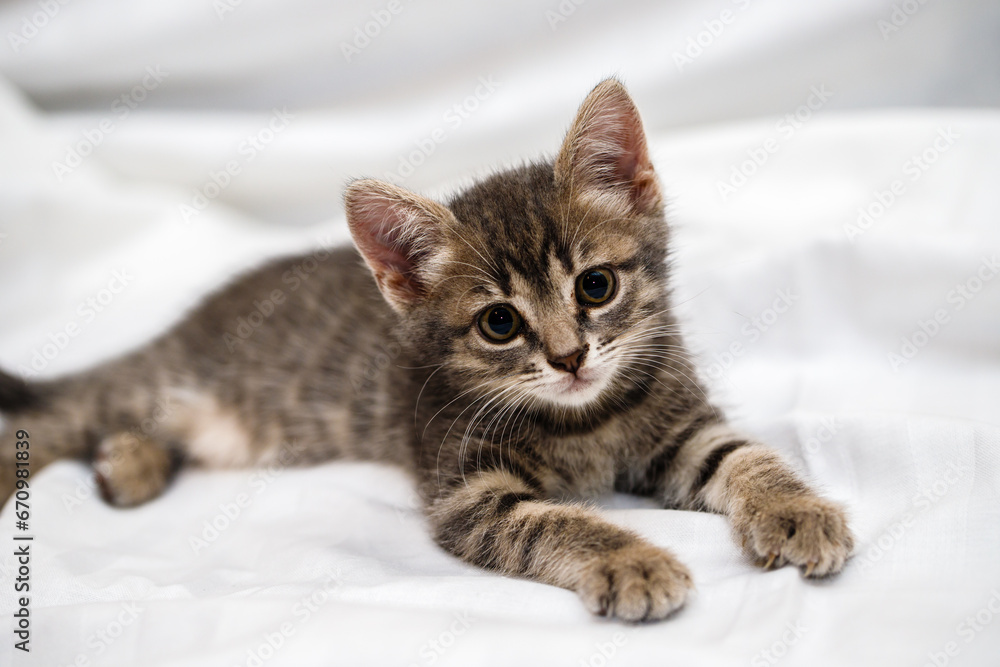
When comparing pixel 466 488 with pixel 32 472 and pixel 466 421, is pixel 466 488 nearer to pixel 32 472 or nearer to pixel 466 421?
pixel 466 421

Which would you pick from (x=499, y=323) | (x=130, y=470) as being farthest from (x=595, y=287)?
(x=130, y=470)

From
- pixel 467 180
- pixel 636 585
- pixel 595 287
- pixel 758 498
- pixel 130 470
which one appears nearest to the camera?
pixel 636 585

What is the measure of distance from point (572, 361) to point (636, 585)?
0.50 meters

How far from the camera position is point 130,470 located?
7.54 ft

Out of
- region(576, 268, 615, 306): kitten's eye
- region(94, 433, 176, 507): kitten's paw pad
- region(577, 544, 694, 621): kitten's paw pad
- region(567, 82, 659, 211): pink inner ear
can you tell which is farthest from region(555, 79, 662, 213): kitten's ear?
region(94, 433, 176, 507): kitten's paw pad

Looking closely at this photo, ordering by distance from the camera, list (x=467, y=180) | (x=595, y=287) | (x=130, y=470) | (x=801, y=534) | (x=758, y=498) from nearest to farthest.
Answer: (x=801, y=534)
(x=758, y=498)
(x=595, y=287)
(x=130, y=470)
(x=467, y=180)

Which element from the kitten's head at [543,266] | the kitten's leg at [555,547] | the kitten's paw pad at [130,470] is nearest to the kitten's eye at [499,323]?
the kitten's head at [543,266]

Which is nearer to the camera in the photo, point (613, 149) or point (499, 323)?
point (499, 323)

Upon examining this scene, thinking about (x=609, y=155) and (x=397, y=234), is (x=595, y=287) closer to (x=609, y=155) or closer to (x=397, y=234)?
(x=609, y=155)

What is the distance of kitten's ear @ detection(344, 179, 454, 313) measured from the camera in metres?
1.89

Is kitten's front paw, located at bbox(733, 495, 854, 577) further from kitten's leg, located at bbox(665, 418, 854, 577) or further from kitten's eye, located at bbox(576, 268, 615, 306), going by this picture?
kitten's eye, located at bbox(576, 268, 615, 306)

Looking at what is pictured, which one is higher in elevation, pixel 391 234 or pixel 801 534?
pixel 391 234

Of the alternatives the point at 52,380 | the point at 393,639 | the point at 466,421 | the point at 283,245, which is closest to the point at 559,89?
the point at 283,245

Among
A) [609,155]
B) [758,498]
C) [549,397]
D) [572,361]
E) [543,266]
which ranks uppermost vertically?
[609,155]
